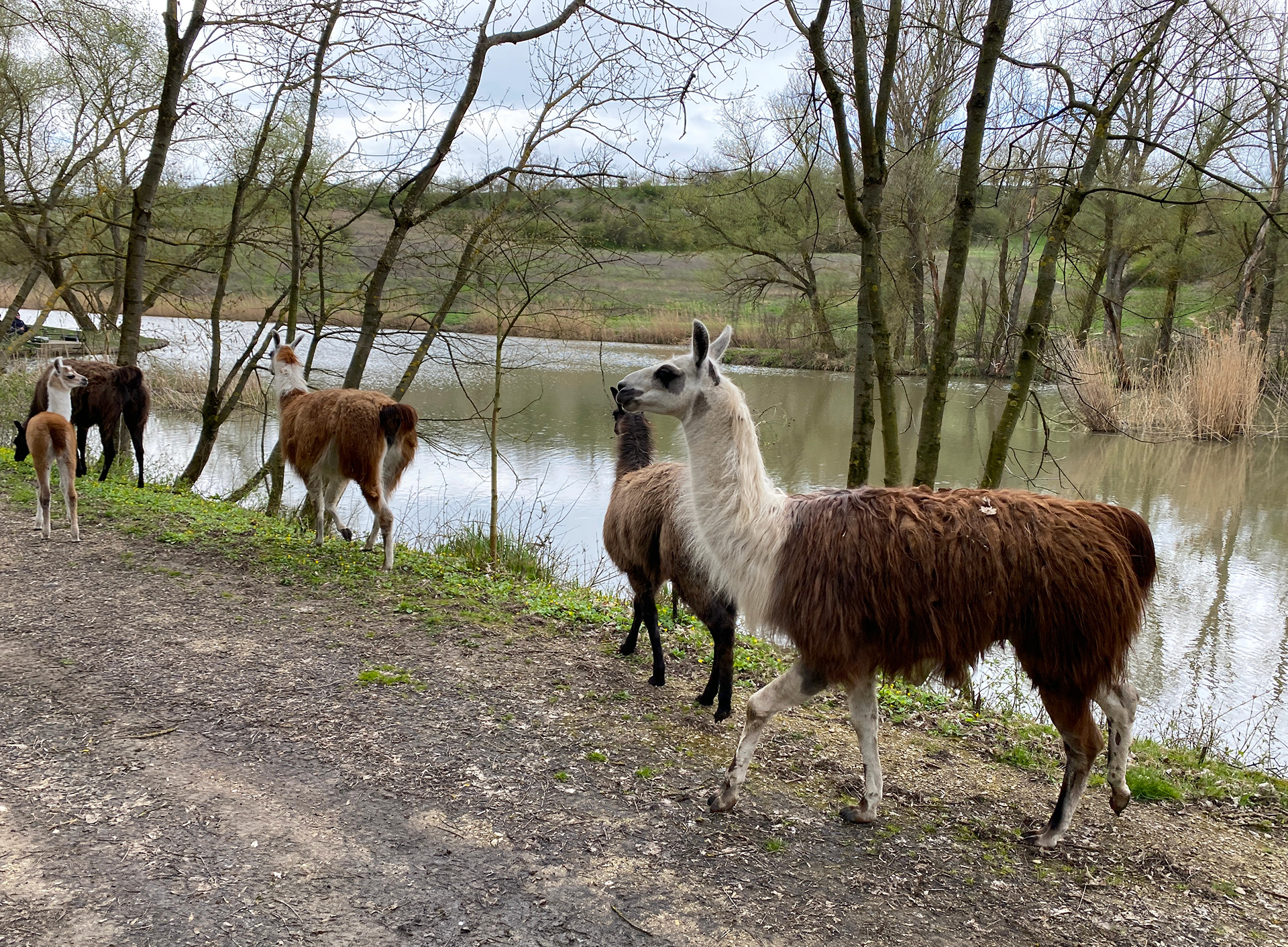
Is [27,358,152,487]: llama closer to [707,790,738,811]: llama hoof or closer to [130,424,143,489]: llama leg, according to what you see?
[130,424,143,489]: llama leg

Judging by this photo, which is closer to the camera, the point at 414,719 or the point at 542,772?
the point at 542,772

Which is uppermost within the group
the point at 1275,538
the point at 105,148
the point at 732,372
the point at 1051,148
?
the point at 105,148

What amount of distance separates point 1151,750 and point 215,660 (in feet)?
16.1

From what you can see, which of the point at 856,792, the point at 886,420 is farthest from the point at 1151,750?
the point at 886,420

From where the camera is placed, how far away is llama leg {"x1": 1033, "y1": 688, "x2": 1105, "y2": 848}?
3.09m

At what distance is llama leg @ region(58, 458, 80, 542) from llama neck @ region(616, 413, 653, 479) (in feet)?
14.2

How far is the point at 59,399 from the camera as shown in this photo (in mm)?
7305

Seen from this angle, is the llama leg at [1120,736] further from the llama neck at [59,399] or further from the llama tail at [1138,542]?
the llama neck at [59,399]

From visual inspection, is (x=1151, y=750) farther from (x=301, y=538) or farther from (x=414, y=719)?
(x=301, y=538)

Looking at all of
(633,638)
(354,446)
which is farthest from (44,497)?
(633,638)

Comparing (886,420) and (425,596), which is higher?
(886,420)

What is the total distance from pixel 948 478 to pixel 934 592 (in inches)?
406

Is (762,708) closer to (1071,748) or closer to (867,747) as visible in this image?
(867,747)

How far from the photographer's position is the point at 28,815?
2.77 meters
